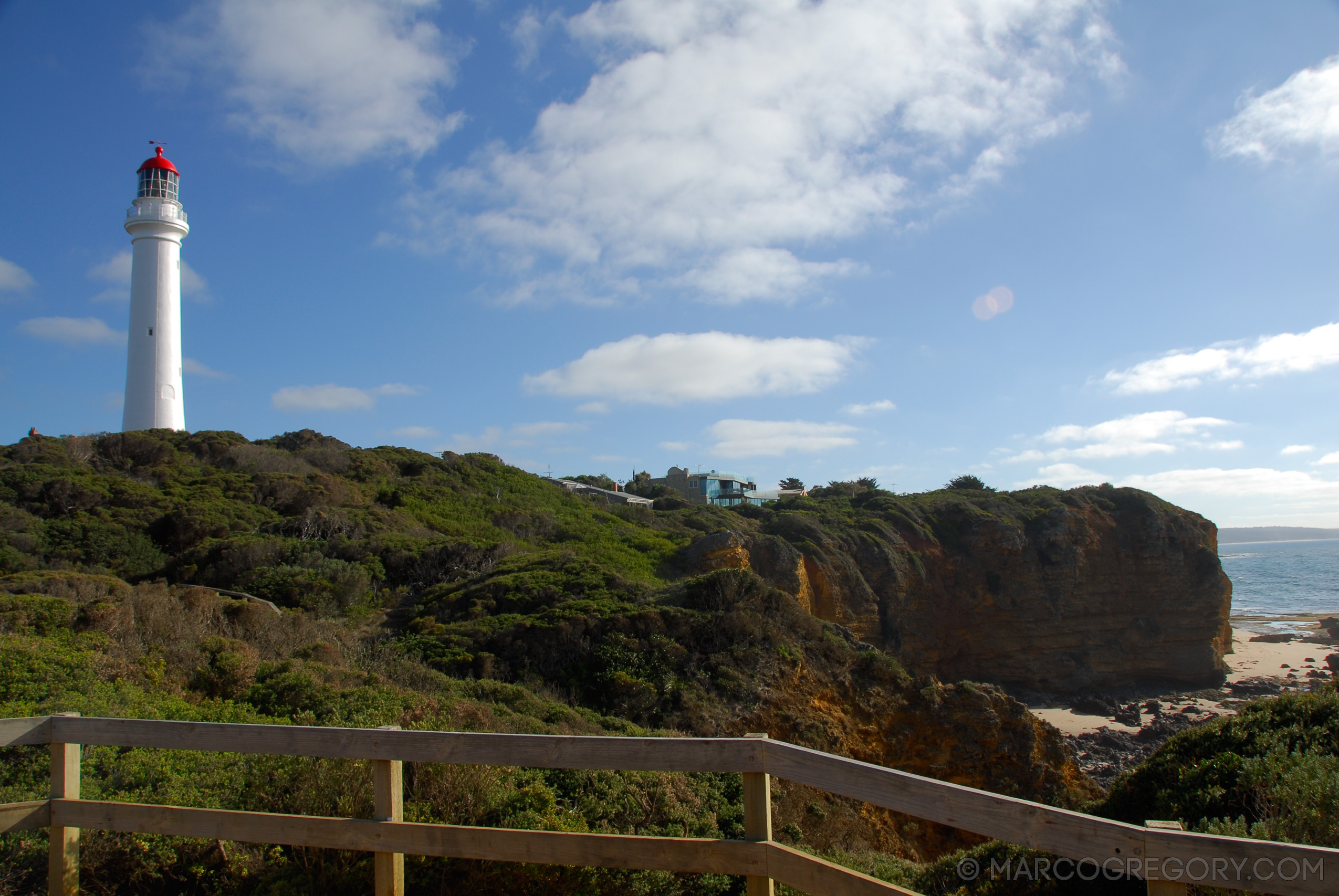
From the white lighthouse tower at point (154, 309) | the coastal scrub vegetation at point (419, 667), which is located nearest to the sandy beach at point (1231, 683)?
the coastal scrub vegetation at point (419, 667)

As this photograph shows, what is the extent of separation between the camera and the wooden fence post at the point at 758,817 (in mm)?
2773

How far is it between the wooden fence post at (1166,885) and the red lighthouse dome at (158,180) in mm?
37295

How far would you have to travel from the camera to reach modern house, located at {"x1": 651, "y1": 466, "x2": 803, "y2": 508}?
202 feet

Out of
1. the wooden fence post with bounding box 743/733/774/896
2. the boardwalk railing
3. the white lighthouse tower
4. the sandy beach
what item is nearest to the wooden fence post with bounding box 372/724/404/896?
the boardwalk railing

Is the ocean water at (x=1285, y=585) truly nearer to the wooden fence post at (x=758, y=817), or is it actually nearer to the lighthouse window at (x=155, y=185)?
the wooden fence post at (x=758, y=817)

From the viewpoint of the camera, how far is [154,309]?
96.2ft

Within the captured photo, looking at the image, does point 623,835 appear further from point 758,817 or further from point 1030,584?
point 1030,584

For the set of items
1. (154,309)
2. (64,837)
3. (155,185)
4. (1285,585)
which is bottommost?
(1285,585)

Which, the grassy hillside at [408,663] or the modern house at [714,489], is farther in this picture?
the modern house at [714,489]

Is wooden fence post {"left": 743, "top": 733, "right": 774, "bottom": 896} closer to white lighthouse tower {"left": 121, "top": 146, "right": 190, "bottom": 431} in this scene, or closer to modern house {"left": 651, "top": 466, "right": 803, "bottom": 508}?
white lighthouse tower {"left": 121, "top": 146, "right": 190, "bottom": 431}

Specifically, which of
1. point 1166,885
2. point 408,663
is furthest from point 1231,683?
point 1166,885

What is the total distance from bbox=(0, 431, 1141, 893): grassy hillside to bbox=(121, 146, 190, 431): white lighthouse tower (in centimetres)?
333

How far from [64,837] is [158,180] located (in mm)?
34805

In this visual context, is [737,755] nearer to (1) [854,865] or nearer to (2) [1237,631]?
(1) [854,865]
